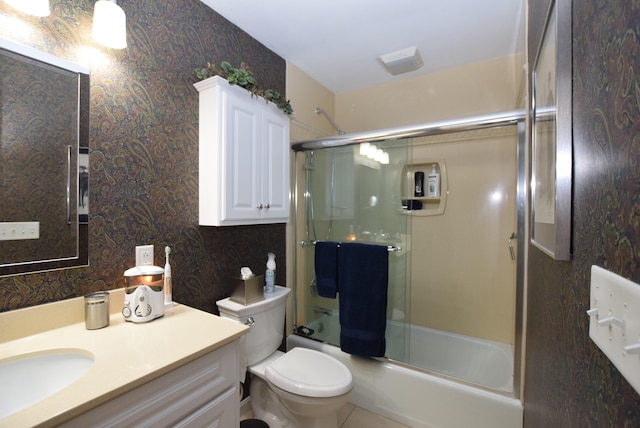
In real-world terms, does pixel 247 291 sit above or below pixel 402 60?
below

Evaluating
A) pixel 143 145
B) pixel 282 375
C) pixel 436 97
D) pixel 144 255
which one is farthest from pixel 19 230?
pixel 436 97

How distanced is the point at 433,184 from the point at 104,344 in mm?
2320

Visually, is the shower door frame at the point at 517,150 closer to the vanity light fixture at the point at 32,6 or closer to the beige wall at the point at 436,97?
the beige wall at the point at 436,97

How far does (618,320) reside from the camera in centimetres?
36

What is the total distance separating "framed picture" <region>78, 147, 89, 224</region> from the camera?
114cm

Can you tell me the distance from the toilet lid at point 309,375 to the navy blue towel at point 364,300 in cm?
34

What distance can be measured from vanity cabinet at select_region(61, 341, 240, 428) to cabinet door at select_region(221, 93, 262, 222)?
733 millimetres

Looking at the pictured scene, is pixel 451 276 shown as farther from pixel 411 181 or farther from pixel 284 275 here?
pixel 284 275

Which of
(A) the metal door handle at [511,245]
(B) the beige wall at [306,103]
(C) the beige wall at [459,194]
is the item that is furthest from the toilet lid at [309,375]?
(B) the beige wall at [306,103]

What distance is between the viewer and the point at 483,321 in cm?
221

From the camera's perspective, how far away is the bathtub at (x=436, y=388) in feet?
5.06

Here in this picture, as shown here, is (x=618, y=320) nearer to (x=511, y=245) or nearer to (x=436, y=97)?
(x=511, y=245)

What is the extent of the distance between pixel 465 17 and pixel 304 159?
1.41 metres

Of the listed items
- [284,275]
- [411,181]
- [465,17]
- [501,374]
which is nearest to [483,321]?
[501,374]
